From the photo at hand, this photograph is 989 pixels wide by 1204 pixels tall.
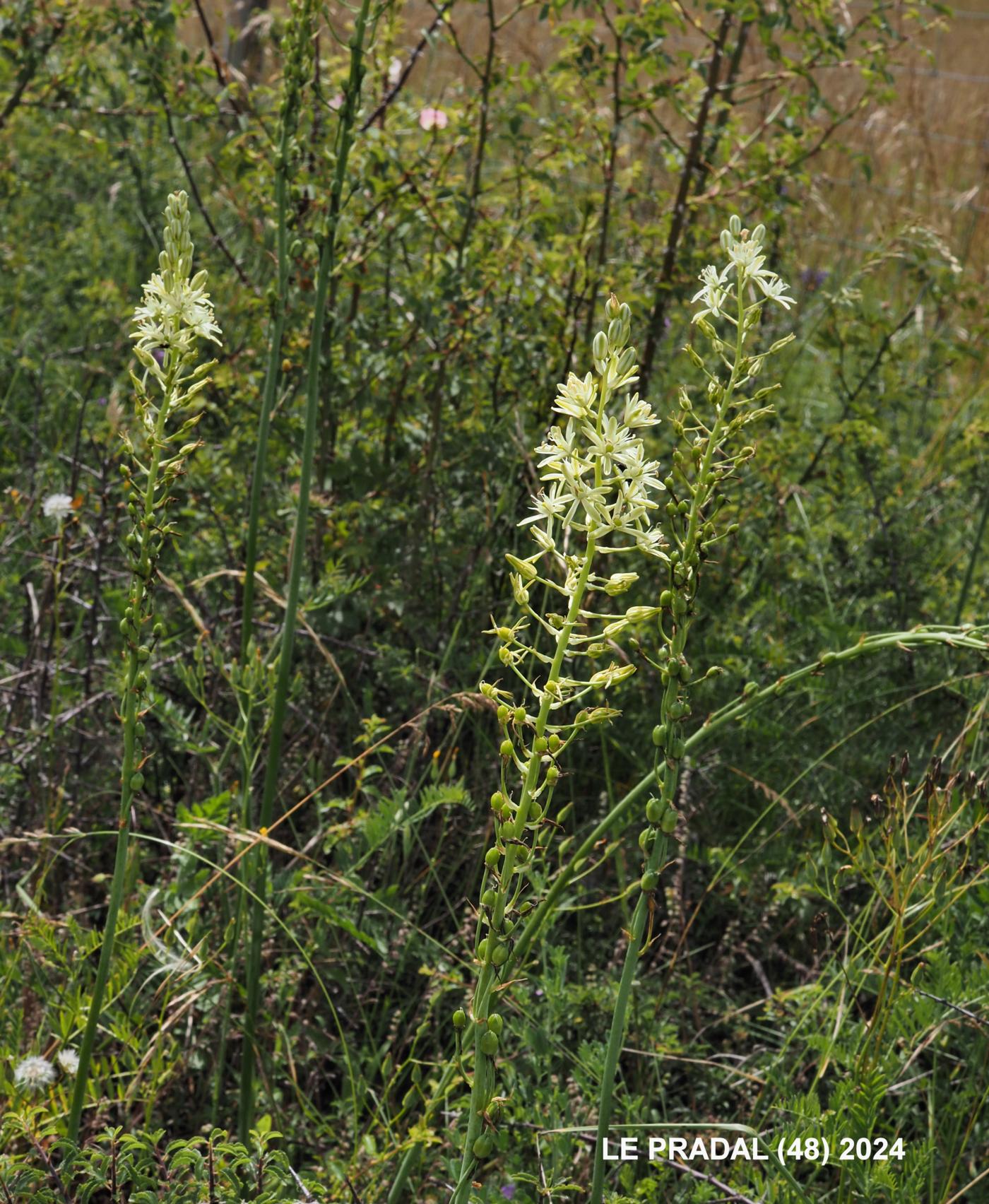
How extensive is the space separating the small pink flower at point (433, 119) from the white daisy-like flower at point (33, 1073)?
2.27m

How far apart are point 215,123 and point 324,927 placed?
230 cm

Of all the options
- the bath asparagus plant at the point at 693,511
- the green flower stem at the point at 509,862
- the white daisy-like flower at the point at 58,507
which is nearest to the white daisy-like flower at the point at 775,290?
the bath asparagus plant at the point at 693,511

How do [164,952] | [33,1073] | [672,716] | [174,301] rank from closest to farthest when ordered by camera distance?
[672,716], [174,301], [33,1073], [164,952]

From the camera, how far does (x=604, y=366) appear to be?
112 cm

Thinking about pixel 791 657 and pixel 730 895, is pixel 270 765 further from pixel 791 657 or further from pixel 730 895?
pixel 791 657

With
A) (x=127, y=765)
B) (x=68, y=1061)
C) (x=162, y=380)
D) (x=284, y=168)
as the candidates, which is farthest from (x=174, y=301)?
(x=68, y=1061)

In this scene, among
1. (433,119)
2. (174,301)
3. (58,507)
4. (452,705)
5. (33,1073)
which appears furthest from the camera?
(433,119)

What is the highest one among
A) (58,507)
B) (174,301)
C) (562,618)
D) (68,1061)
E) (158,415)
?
(174,301)

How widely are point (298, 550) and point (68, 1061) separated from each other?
846mm

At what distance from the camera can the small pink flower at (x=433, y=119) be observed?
304 cm

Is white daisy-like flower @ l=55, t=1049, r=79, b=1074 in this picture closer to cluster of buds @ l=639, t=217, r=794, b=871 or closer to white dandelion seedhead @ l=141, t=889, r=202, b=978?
white dandelion seedhead @ l=141, t=889, r=202, b=978

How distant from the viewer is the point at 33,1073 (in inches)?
69.9

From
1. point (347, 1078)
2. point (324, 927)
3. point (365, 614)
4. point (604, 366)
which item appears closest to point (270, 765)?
point (324, 927)

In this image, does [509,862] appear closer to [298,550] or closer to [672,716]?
[672,716]
